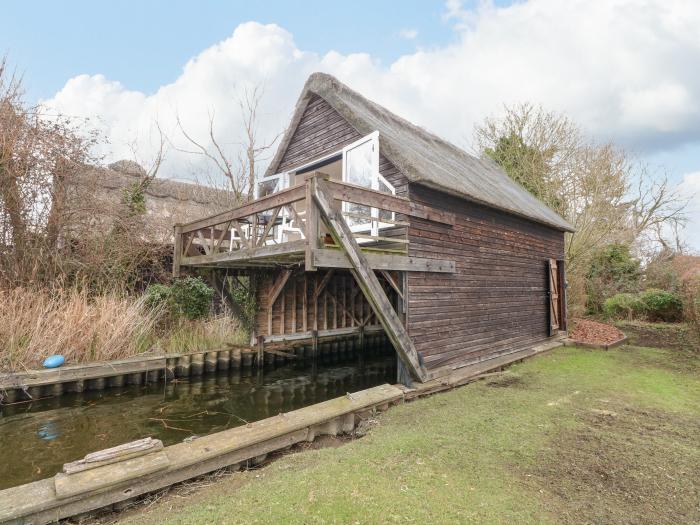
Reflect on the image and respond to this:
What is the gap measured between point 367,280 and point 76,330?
19.2ft

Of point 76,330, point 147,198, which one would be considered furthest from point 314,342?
point 147,198

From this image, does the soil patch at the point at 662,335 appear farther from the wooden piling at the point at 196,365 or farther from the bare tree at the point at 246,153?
the bare tree at the point at 246,153

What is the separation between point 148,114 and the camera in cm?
1439

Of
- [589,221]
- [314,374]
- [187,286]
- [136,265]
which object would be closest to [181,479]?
[314,374]

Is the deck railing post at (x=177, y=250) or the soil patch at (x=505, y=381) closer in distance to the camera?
the soil patch at (x=505, y=381)

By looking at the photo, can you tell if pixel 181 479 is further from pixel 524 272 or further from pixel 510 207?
pixel 524 272

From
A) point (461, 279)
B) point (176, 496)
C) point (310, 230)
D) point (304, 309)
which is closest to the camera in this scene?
point (176, 496)

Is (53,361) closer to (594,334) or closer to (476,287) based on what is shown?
(476,287)

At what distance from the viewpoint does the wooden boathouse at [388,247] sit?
562 centimetres

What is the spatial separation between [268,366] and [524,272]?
733 centimetres

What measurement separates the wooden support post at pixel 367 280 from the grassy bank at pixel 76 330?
5305 mm

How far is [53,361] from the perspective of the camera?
252 inches

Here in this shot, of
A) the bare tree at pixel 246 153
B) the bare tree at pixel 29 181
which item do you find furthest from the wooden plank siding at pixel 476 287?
the bare tree at pixel 246 153

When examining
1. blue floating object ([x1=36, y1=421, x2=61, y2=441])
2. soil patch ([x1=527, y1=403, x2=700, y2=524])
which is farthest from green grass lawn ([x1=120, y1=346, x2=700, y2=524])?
blue floating object ([x1=36, y1=421, x2=61, y2=441])
